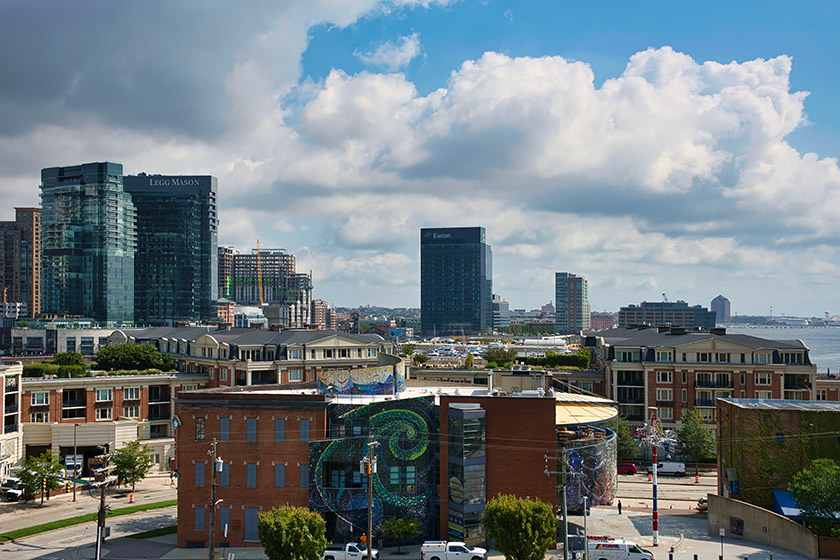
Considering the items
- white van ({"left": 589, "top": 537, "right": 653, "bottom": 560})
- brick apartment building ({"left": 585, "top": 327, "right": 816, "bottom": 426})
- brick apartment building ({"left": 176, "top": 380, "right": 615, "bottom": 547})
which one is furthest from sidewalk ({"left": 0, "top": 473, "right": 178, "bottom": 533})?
brick apartment building ({"left": 585, "top": 327, "right": 816, "bottom": 426})

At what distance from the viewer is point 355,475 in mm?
52719

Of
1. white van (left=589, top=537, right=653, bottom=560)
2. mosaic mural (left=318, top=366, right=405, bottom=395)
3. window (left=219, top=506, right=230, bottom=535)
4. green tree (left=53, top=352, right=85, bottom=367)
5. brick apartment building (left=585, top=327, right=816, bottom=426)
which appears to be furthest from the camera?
green tree (left=53, top=352, right=85, bottom=367)

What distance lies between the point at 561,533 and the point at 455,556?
9555mm

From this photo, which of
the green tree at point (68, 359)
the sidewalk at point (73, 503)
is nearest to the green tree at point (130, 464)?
the sidewalk at point (73, 503)

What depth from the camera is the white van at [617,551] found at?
4841cm

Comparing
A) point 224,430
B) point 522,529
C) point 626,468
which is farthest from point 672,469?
point 224,430

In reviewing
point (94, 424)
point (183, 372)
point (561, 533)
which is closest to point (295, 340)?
point (183, 372)

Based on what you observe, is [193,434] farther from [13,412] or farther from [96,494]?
[13,412]

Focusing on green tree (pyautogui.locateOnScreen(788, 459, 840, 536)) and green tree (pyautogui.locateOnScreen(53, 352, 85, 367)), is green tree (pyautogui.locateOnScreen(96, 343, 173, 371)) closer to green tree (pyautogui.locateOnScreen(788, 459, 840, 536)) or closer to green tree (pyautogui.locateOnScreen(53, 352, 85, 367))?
green tree (pyautogui.locateOnScreen(53, 352, 85, 367))

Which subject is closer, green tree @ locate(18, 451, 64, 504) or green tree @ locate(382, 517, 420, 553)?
green tree @ locate(382, 517, 420, 553)

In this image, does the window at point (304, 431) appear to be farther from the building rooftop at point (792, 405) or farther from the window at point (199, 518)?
the building rooftop at point (792, 405)

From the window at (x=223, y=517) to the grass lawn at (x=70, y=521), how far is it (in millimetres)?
16938

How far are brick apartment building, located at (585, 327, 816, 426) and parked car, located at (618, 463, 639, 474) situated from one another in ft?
45.0

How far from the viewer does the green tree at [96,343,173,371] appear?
343 feet
